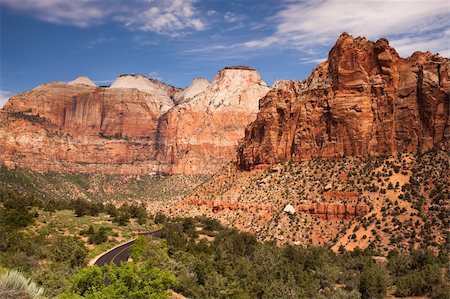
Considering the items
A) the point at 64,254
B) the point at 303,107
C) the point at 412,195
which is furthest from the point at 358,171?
the point at 64,254

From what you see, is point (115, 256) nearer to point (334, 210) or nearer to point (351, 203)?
point (334, 210)

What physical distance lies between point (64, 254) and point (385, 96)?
6021cm

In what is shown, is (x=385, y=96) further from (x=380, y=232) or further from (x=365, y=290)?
(x=365, y=290)

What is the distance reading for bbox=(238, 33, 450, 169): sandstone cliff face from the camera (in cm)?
7512

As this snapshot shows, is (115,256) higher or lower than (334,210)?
lower

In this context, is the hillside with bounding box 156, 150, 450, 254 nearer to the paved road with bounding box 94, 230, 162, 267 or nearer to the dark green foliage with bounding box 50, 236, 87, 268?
the paved road with bounding box 94, 230, 162, 267

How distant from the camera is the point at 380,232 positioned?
2480 inches

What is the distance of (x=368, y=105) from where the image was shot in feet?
262

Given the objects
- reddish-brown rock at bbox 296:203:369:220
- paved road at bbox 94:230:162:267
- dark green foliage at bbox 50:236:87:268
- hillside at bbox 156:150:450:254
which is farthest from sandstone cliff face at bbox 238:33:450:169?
dark green foliage at bbox 50:236:87:268

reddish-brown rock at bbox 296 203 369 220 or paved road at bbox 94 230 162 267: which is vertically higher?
reddish-brown rock at bbox 296 203 369 220

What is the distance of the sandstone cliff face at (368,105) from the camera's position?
75125mm

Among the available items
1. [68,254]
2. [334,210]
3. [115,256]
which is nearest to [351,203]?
[334,210]

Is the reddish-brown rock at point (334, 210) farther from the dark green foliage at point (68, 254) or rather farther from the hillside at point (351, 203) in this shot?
the dark green foliage at point (68, 254)

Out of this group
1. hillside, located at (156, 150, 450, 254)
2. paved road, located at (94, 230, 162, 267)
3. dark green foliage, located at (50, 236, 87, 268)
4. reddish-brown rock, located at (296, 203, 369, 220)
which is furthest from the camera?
reddish-brown rock, located at (296, 203, 369, 220)
